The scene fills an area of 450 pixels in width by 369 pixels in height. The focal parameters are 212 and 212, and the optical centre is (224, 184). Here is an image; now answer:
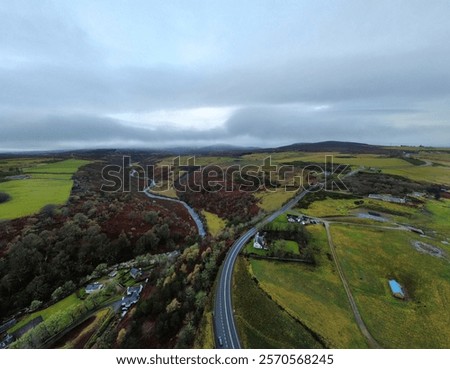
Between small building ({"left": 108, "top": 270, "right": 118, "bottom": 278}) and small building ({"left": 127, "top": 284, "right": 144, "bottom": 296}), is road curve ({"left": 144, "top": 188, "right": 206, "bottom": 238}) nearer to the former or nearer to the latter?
small building ({"left": 108, "top": 270, "right": 118, "bottom": 278})

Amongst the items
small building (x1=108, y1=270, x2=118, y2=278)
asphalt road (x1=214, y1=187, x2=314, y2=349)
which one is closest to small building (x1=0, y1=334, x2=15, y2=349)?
small building (x1=108, y1=270, x2=118, y2=278)

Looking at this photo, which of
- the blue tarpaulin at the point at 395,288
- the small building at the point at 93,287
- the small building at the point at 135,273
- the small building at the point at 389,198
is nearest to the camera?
the blue tarpaulin at the point at 395,288

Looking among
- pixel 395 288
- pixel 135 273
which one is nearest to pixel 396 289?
pixel 395 288

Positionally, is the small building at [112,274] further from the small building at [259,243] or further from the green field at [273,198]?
the green field at [273,198]

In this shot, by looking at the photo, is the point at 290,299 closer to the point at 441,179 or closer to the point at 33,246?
the point at 33,246

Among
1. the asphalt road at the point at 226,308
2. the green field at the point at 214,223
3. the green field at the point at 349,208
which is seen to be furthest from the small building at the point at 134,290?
the green field at the point at 349,208
